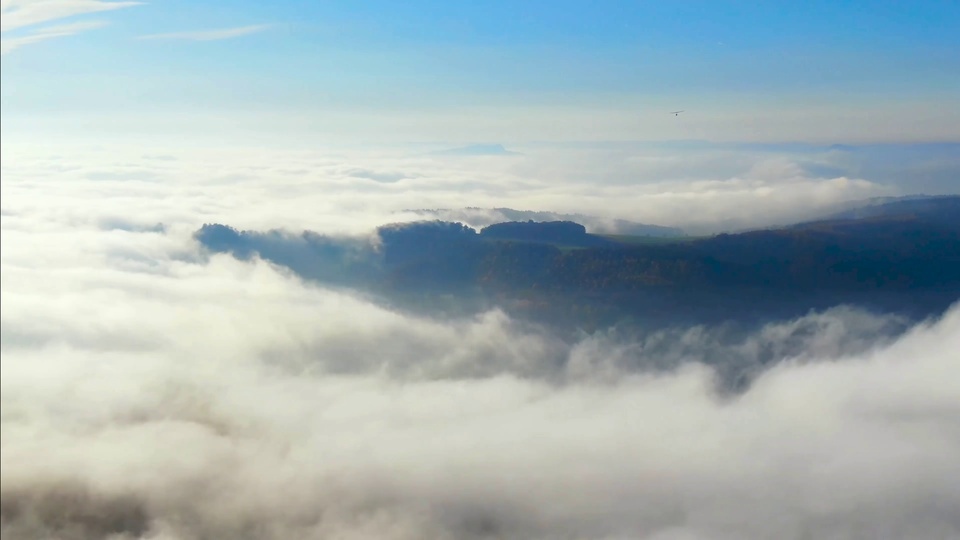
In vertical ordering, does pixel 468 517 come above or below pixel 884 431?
below

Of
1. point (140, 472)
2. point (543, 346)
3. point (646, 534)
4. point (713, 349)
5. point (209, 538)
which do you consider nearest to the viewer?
point (646, 534)

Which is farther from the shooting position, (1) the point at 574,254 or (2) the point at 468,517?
(1) the point at 574,254

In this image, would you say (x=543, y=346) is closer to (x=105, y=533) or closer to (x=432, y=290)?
(x=432, y=290)

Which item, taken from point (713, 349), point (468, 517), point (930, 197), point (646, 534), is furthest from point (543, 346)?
point (930, 197)

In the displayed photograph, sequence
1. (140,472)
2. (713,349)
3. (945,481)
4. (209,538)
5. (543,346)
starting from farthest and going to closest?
1. (543,346)
2. (713,349)
3. (140,472)
4. (209,538)
5. (945,481)

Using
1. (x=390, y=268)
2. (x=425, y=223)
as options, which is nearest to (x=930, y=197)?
(x=425, y=223)

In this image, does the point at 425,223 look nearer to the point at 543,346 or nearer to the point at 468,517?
the point at 543,346

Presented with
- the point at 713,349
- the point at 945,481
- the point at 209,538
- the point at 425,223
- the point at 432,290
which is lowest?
the point at 209,538
